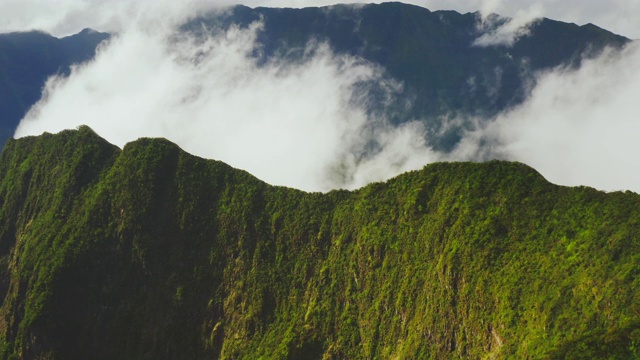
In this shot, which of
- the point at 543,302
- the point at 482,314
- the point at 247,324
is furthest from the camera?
the point at 247,324

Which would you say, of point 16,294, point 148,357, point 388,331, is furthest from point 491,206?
point 16,294

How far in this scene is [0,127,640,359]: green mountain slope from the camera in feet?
190

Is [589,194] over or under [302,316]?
over

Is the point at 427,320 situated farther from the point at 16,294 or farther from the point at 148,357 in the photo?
the point at 16,294

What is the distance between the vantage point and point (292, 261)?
83.1 meters

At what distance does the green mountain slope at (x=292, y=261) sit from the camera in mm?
58000

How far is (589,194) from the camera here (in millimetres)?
62219

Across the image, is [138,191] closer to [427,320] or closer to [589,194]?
[427,320]

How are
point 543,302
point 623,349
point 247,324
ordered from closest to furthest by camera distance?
1. point 623,349
2. point 543,302
3. point 247,324

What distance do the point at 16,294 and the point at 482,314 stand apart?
73.1 meters

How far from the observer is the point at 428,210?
7488cm

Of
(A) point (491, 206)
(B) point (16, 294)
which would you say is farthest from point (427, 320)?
(B) point (16, 294)

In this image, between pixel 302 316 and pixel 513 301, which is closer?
pixel 513 301

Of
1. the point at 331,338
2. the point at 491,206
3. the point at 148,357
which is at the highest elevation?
the point at 491,206
